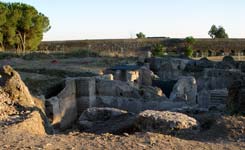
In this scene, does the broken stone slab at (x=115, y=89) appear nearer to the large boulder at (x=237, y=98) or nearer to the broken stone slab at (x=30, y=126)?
the large boulder at (x=237, y=98)

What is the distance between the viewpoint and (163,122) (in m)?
8.56

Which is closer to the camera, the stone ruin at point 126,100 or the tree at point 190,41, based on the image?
the stone ruin at point 126,100

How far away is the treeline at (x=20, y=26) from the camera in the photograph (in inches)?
1758

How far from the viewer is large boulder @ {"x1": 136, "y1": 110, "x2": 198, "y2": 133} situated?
27.7 ft

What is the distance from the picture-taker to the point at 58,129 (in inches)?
535

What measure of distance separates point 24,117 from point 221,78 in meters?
14.4

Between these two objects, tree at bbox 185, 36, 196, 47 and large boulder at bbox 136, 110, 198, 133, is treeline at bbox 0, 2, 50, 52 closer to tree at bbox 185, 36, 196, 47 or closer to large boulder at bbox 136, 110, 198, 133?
tree at bbox 185, 36, 196, 47

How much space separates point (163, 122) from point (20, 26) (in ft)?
132

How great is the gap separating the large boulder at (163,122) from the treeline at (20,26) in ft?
122

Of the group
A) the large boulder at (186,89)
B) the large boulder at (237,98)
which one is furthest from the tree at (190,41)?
the large boulder at (237,98)

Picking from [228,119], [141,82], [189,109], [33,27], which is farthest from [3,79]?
[33,27]

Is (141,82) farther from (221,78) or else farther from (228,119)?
(228,119)

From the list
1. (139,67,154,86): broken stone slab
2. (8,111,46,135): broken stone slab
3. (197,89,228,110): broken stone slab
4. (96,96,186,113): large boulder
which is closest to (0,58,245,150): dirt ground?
(8,111,46,135): broken stone slab

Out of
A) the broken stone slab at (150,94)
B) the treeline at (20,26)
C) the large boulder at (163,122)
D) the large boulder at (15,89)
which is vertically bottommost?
the broken stone slab at (150,94)
